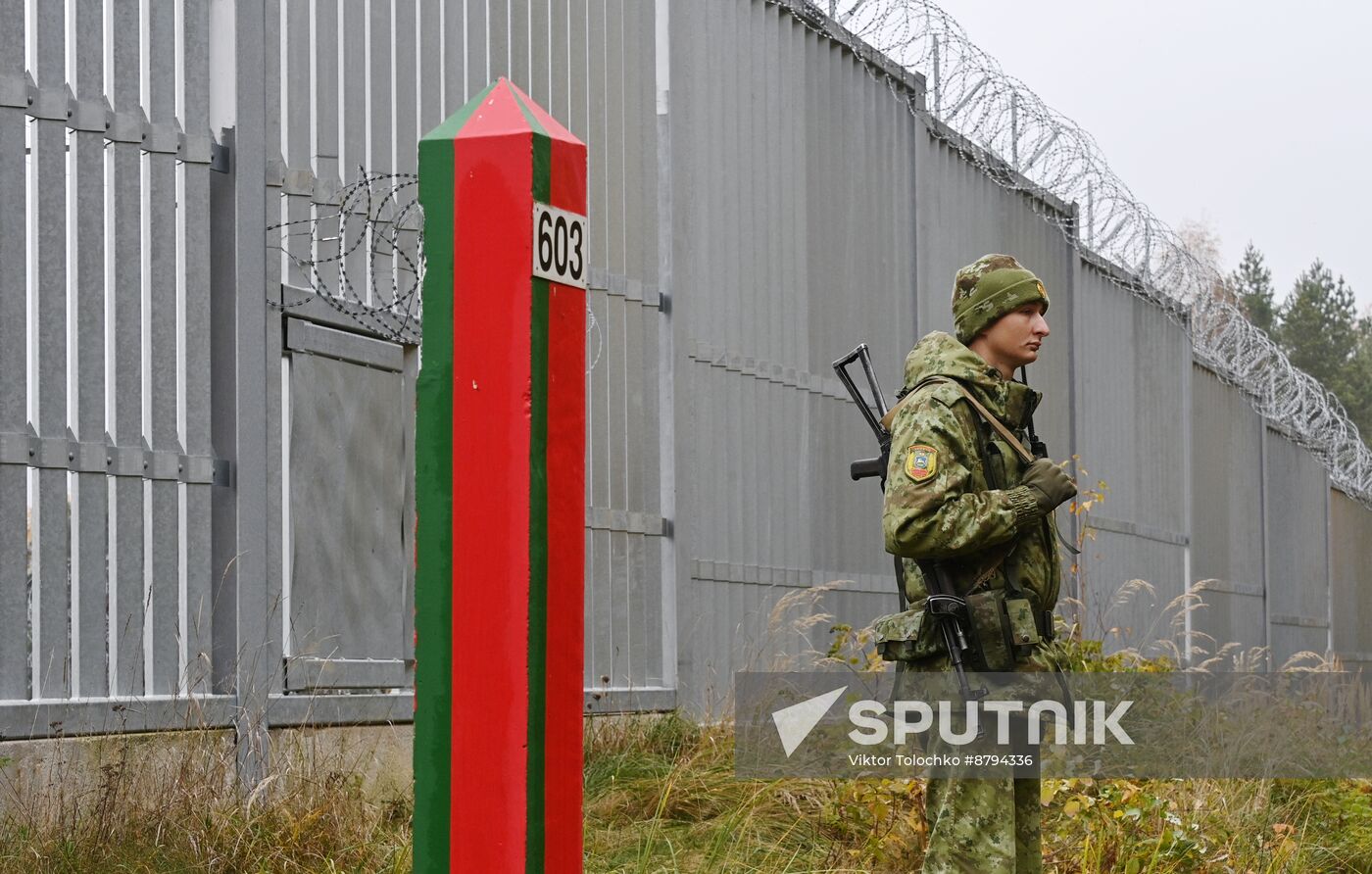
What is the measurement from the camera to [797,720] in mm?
7113

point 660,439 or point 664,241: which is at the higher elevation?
point 664,241

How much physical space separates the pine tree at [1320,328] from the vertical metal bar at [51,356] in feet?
201

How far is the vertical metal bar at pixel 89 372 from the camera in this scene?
5152 millimetres

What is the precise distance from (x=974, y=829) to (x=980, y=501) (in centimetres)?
79

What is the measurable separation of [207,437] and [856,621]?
17.4 feet

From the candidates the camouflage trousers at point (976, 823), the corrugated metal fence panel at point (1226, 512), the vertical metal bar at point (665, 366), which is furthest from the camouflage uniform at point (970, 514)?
the corrugated metal fence panel at point (1226, 512)

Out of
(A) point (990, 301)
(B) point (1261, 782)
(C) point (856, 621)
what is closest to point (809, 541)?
(C) point (856, 621)

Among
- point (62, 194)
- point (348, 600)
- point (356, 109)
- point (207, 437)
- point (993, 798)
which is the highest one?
point (356, 109)

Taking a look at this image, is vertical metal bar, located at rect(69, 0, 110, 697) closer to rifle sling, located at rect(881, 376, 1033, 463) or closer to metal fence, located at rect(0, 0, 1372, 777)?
metal fence, located at rect(0, 0, 1372, 777)

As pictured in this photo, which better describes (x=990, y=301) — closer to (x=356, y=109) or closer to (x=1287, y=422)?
(x=356, y=109)

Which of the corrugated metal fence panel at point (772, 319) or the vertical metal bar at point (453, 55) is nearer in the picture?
the vertical metal bar at point (453, 55)

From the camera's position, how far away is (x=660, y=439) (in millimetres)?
8484

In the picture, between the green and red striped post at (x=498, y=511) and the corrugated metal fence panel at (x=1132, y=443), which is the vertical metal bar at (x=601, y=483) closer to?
the green and red striped post at (x=498, y=511)

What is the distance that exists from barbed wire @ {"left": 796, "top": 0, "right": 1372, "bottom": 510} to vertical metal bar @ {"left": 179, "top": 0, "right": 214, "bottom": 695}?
4704 mm
